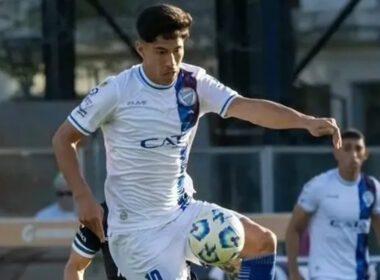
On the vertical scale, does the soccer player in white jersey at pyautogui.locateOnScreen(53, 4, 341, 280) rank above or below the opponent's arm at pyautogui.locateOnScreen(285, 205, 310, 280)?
above

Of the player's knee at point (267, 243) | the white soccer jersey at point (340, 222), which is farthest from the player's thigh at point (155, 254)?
the white soccer jersey at point (340, 222)

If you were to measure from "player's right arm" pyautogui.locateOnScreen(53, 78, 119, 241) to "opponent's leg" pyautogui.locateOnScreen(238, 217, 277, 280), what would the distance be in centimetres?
65

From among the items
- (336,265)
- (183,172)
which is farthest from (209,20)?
(183,172)

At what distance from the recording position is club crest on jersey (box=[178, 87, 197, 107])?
743 centimetres

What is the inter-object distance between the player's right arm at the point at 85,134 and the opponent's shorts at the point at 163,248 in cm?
20

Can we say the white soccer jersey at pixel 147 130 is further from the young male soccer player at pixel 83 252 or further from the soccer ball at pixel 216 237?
the young male soccer player at pixel 83 252

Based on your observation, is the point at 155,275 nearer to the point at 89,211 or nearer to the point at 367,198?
the point at 89,211

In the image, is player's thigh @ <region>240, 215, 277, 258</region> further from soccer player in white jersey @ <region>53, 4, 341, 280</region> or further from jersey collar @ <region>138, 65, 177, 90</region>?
jersey collar @ <region>138, 65, 177, 90</region>

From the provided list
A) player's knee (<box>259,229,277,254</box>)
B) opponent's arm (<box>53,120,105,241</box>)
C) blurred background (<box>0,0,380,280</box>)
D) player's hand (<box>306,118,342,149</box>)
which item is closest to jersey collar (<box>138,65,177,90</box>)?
opponent's arm (<box>53,120,105,241</box>)

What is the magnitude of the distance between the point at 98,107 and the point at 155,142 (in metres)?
0.29

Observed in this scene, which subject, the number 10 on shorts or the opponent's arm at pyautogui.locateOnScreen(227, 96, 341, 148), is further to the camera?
the number 10 on shorts

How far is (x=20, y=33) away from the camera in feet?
46.0

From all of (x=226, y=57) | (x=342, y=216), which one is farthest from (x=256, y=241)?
(x=226, y=57)

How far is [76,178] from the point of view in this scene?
7457 mm
